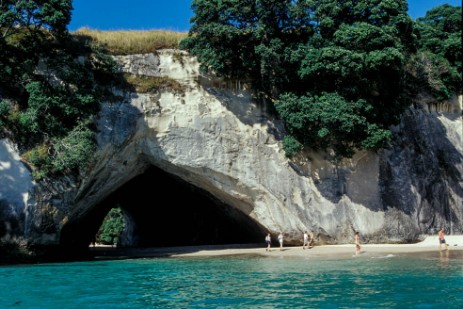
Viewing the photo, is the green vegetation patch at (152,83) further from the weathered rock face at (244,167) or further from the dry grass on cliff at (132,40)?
the dry grass on cliff at (132,40)

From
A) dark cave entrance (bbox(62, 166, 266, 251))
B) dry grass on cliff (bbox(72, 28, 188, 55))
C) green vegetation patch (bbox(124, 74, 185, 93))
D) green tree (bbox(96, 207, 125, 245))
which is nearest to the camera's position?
green vegetation patch (bbox(124, 74, 185, 93))

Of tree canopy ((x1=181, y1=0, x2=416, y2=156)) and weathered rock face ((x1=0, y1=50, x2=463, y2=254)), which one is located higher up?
tree canopy ((x1=181, y1=0, x2=416, y2=156))

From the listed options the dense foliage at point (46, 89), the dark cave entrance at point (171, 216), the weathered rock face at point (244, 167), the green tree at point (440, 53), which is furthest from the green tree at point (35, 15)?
the green tree at point (440, 53)

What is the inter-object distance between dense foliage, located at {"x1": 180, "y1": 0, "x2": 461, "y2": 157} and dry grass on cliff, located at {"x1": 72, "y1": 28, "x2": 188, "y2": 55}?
1.40 metres

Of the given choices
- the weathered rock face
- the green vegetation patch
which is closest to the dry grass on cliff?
the weathered rock face

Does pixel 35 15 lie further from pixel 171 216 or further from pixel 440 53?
pixel 440 53

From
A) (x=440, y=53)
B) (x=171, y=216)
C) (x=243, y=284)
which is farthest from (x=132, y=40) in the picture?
(x=440, y=53)

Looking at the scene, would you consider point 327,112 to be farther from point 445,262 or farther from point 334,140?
point 445,262

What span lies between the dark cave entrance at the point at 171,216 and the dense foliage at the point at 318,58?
23.1ft

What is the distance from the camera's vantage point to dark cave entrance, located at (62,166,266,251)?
98.6 ft

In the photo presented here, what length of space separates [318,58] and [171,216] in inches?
705

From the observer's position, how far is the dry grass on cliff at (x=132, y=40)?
2478cm

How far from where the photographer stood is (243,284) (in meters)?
13.6

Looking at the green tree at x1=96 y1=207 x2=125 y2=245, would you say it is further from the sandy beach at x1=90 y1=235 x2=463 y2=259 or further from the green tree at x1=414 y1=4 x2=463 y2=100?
the green tree at x1=414 y1=4 x2=463 y2=100
